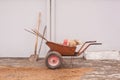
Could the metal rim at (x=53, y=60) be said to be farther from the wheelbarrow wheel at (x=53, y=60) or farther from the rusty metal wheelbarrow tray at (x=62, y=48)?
the rusty metal wheelbarrow tray at (x=62, y=48)

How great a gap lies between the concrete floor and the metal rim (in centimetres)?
34

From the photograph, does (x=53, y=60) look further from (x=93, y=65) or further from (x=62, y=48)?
(x=93, y=65)

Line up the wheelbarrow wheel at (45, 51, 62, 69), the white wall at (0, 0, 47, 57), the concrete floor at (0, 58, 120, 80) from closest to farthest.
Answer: the concrete floor at (0, 58, 120, 80)
the wheelbarrow wheel at (45, 51, 62, 69)
the white wall at (0, 0, 47, 57)

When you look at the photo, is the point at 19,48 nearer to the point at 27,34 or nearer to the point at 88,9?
the point at 27,34

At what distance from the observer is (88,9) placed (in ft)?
19.9

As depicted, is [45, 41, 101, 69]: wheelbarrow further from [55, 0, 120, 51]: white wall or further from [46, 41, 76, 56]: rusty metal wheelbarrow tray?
[55, 0, 120, 51]: white wall

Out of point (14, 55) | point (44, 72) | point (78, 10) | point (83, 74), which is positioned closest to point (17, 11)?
point (14, 55)

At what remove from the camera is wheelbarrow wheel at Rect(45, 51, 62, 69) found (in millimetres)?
5053

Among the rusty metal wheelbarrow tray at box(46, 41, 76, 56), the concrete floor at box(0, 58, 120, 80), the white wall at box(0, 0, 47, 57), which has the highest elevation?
the white wall at box(0, 0, 47, 57)

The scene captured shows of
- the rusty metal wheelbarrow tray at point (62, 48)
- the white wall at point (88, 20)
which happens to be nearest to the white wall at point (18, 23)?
the white wall at point (88, 20)

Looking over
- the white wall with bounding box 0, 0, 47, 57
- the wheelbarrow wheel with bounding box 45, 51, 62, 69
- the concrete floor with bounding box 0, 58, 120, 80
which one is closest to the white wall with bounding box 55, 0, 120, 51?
the white wall with bounding box 0, 0, 47, 57

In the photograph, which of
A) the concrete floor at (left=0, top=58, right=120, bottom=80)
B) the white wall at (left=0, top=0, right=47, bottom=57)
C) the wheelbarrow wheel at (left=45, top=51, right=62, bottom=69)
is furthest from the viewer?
the white wall at (left=0, top=0, right=47, bottom=57)

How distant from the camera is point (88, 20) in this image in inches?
241

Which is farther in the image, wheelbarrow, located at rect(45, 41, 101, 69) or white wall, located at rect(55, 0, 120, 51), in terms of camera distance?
white wall, located at rect(55, 0, 120, 51)
